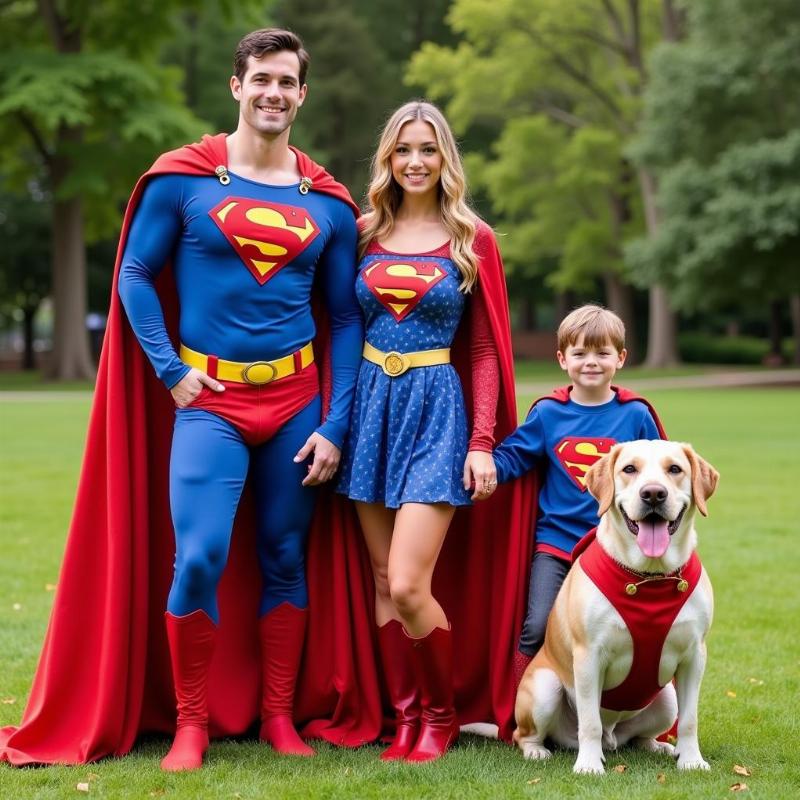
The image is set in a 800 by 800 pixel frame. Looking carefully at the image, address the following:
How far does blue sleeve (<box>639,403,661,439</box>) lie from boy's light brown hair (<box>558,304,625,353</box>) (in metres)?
0.30

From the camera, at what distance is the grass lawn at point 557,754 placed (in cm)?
406

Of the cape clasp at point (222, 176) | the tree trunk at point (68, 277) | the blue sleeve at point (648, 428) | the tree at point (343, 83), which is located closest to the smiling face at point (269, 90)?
the cape clasp at point (222, 176)

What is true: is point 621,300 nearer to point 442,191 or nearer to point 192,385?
point 442,191

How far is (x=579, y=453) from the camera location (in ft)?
15.3

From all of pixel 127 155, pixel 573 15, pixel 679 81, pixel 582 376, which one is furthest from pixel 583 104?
pixel 582 376

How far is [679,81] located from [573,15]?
27.7 ft

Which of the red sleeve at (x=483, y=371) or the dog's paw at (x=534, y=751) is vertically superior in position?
the red sleeve at (x=483, y=371)

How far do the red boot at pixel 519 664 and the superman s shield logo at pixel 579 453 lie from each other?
2.39 feet

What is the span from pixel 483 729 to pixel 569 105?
39.2 m

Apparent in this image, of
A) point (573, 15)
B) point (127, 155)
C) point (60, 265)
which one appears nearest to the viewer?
point (127, 155)

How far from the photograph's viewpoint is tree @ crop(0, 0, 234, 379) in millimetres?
27859

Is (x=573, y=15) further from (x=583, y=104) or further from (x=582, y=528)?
(x=582, y=528)

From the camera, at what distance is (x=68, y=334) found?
32188 mm

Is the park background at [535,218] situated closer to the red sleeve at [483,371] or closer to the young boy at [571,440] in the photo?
the young boy at [571,440]
